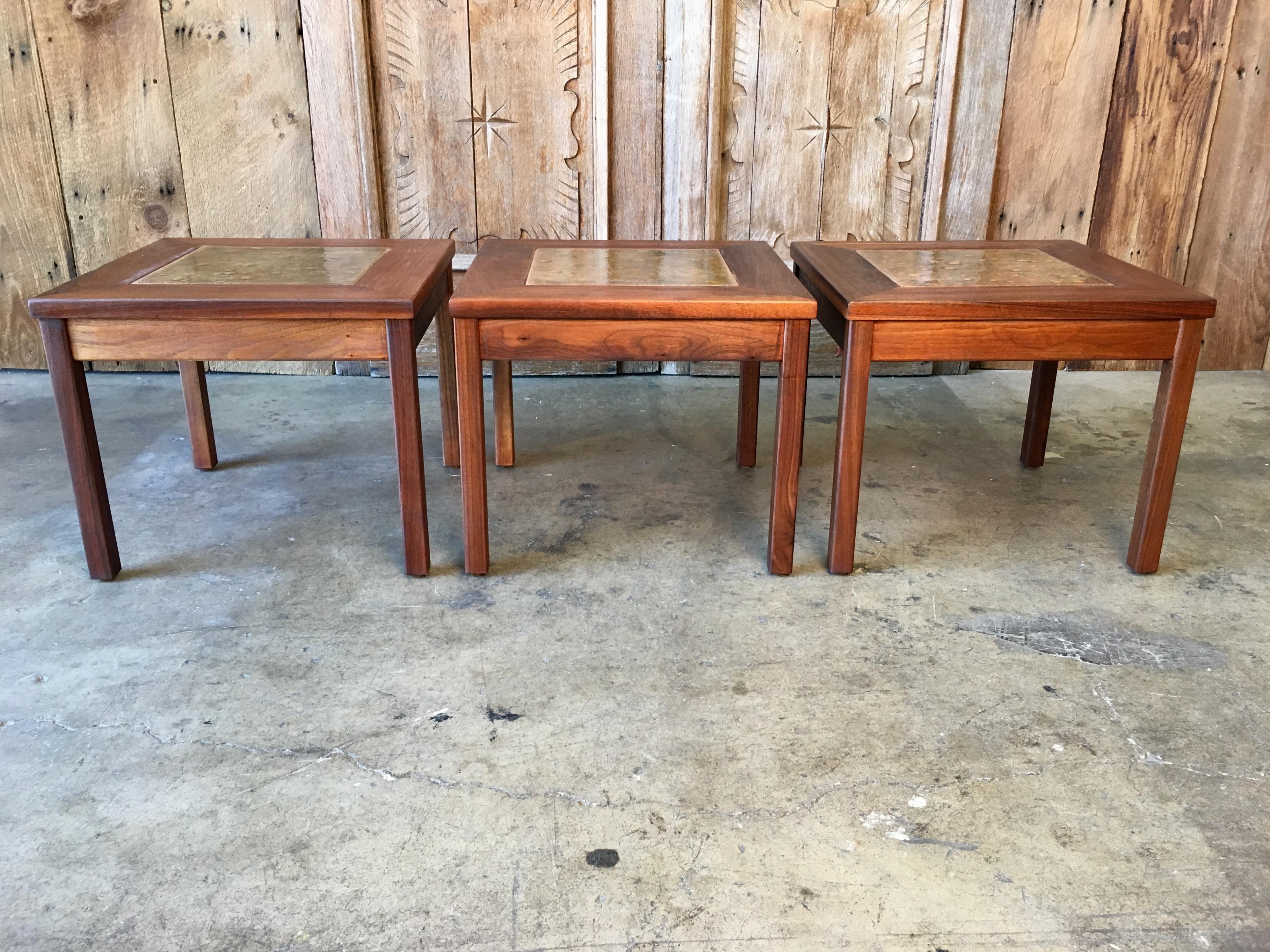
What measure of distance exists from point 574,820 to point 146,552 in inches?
47.9

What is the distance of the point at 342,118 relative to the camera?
9.64ft

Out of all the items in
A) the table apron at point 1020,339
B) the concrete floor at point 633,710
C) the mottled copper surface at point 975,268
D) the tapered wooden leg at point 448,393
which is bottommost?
the concrete floor at point 633,710

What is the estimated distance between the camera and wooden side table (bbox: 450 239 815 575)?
1.83 metres

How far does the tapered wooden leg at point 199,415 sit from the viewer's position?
246cm

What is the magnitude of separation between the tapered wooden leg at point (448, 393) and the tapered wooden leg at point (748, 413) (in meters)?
0.69

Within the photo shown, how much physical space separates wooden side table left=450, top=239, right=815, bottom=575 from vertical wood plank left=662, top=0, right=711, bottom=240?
989 mm

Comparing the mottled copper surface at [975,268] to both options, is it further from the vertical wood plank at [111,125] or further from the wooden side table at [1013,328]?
the vertical wood plank at [111,125]

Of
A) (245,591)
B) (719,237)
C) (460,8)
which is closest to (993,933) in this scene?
(245,591)

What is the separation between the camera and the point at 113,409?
9.65ft

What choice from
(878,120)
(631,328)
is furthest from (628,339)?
(878,120)

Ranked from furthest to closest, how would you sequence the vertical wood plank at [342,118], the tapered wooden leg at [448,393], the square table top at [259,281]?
the vertical wood plank at [342,118]
the tapered wooden leg at [448,393]
the square table top at [259,281]

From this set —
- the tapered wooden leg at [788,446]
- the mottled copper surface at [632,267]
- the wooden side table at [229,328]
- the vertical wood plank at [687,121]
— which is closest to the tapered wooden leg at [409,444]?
the wooden side table at [229,328]

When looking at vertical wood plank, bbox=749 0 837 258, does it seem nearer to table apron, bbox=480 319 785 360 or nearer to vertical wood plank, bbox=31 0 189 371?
table apron, bbox=480 319 785 360

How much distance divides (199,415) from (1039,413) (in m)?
2.02
